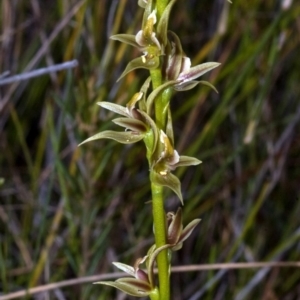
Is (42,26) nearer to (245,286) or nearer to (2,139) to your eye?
(2,139)

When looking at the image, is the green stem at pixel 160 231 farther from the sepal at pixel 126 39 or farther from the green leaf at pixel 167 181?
the sepal at pixel 126 39

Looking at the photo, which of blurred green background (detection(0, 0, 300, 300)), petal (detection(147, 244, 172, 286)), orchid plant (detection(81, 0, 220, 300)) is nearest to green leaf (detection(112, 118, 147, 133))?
orchid plant (detection(81, 0, 220, 300))

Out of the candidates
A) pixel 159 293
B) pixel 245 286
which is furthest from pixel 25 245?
pixel 159 293

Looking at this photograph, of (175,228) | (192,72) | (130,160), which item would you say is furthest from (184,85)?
(130,160)

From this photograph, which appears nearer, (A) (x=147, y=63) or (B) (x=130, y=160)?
(A) (x=147, y=63)

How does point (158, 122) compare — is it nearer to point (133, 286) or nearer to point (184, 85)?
point (184, 85)

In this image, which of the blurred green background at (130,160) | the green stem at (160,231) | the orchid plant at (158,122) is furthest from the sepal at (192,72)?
the blurred green background at (130,160)
